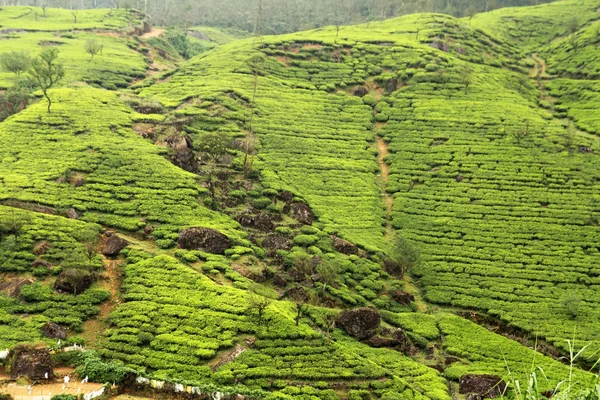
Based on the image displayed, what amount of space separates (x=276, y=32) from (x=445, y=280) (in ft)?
471

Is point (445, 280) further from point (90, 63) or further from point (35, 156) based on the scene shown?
point (90, 63)

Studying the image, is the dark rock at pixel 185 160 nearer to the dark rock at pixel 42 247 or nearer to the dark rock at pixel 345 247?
the dark rock at pixel 42 247

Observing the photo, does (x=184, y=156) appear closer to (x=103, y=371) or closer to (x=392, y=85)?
(x=103, y=371)

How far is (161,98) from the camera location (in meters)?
82.9

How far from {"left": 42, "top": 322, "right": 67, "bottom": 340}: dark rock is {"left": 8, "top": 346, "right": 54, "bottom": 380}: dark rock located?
3331 mm

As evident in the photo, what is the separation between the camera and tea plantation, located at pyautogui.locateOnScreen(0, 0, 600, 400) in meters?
36.8

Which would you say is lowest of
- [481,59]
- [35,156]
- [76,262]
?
[76,262]

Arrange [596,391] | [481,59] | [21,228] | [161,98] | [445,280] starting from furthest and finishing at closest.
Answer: [481,59] → [161,98] → [445,280] → [21,228] → [596,391]

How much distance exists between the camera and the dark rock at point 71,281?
3931cm

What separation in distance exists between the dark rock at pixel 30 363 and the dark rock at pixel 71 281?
8104 millimetres

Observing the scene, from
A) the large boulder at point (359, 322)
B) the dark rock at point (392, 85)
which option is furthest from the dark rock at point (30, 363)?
the dark rock at point (392, 85)

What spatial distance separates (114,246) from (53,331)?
11.2 metres

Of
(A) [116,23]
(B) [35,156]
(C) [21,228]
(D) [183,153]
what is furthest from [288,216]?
(A) [116,23]

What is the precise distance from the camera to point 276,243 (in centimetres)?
5228
